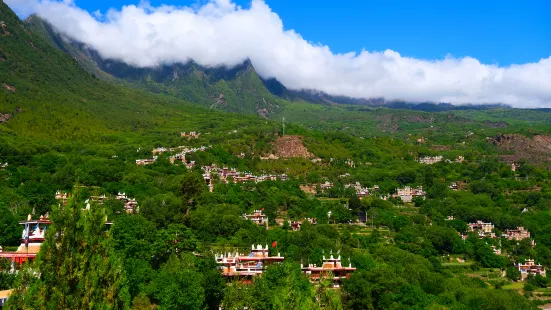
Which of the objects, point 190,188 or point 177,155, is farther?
point 177,155

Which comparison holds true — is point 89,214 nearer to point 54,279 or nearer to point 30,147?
point 54,279

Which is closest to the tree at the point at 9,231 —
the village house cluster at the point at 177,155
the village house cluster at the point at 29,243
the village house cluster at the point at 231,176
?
the village house cluster at the point at 29,243

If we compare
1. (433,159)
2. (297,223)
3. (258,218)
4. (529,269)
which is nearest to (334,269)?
(258,218)

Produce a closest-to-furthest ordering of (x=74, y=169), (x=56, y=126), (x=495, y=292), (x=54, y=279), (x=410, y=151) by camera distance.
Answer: (x=54, y=279) → (x=495, y=292) → (x=74, y=169) → (x=56, y=126) → (x=410, y=151)

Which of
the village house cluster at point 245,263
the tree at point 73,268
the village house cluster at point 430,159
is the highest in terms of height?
the tree at point 73,268

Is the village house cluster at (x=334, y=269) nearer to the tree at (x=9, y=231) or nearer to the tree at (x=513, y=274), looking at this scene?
the tree at (x=9, y=231)

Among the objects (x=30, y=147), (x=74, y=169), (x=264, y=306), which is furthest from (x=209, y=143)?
(x=264, y=306)

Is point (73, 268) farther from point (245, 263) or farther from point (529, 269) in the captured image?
point (529, 269)
